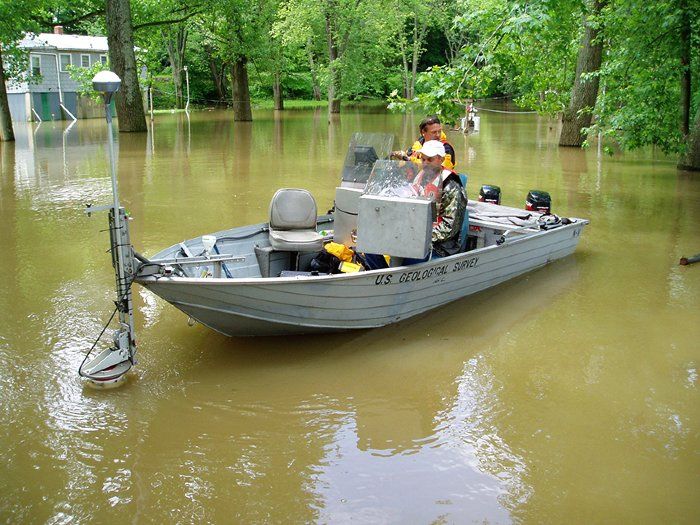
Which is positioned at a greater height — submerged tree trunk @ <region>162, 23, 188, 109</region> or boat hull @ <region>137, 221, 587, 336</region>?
submerged tree trunk @ <region>162, 23, 188, 109</region>

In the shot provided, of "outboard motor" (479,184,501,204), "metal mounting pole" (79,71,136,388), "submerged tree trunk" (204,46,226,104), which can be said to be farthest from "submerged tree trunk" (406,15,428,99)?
"metal mounting pole" (79,71,136,388)

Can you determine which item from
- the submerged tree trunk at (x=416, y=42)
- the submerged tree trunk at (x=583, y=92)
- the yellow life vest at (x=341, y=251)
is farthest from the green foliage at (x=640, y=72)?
the submerged tree trunk at (x=416, y=42)

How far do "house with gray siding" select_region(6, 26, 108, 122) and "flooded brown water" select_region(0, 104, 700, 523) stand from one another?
32.2m

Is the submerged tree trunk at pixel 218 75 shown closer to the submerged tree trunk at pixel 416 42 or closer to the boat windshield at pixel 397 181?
the submerged tree trunk at pixel 416 42

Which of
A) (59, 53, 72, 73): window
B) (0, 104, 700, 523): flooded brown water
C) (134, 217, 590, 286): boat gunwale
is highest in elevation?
(59, 53, 72, 73): window

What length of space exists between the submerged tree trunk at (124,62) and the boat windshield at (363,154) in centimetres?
1977

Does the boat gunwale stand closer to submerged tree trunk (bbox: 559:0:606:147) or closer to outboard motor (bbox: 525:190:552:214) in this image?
outboard motor (bbox: 525:190:552:214)

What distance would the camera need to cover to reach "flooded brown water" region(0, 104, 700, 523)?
15.3 ft

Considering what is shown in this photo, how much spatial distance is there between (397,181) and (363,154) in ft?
5.37

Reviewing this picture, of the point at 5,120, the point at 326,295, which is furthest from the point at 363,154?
the point at 5,120

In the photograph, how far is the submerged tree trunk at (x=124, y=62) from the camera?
25.9 meters

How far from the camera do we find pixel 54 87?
4106 cm

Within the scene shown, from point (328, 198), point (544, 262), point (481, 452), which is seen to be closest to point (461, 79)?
point (544, 262)

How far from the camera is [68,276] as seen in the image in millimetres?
9039
